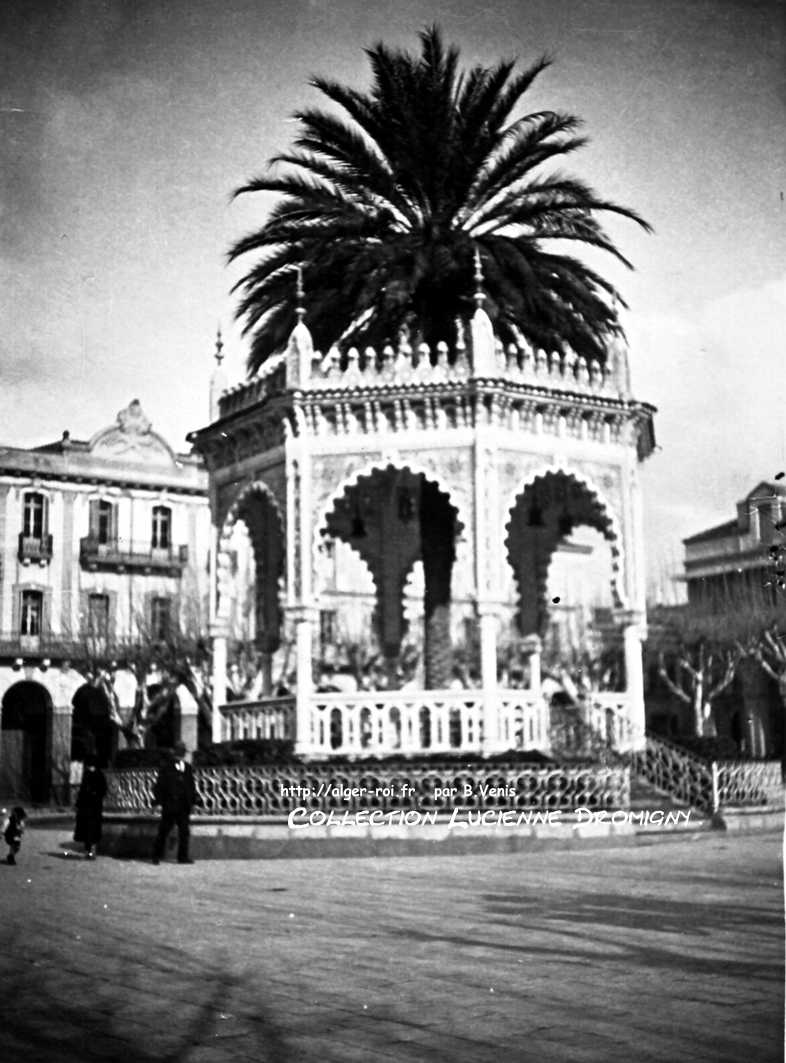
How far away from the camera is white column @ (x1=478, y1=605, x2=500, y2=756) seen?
16719 mm

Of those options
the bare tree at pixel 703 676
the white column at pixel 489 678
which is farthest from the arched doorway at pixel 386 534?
the bare tree at pixel 703 676

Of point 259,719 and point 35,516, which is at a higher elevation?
point 35,516

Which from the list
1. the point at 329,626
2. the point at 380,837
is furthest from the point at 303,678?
the point at 329,626

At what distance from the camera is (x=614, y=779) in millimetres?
16641

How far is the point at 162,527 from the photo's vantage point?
22000 millimetres

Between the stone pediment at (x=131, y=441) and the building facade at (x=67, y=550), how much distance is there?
0.03m

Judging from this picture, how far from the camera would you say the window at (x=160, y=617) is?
29694 millimetres

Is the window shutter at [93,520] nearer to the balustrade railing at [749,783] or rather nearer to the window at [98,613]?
the window at [98,613]

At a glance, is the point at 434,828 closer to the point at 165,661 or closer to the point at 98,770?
the point at 98,770

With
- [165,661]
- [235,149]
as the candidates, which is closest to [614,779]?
[235,149]

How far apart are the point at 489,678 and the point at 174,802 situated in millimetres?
4290

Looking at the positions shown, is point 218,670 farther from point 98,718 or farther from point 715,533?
point 98,718

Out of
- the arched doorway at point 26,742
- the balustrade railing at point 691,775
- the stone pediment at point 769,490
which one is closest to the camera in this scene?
the stone pediment at point 769,490

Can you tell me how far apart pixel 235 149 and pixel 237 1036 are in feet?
23.6
